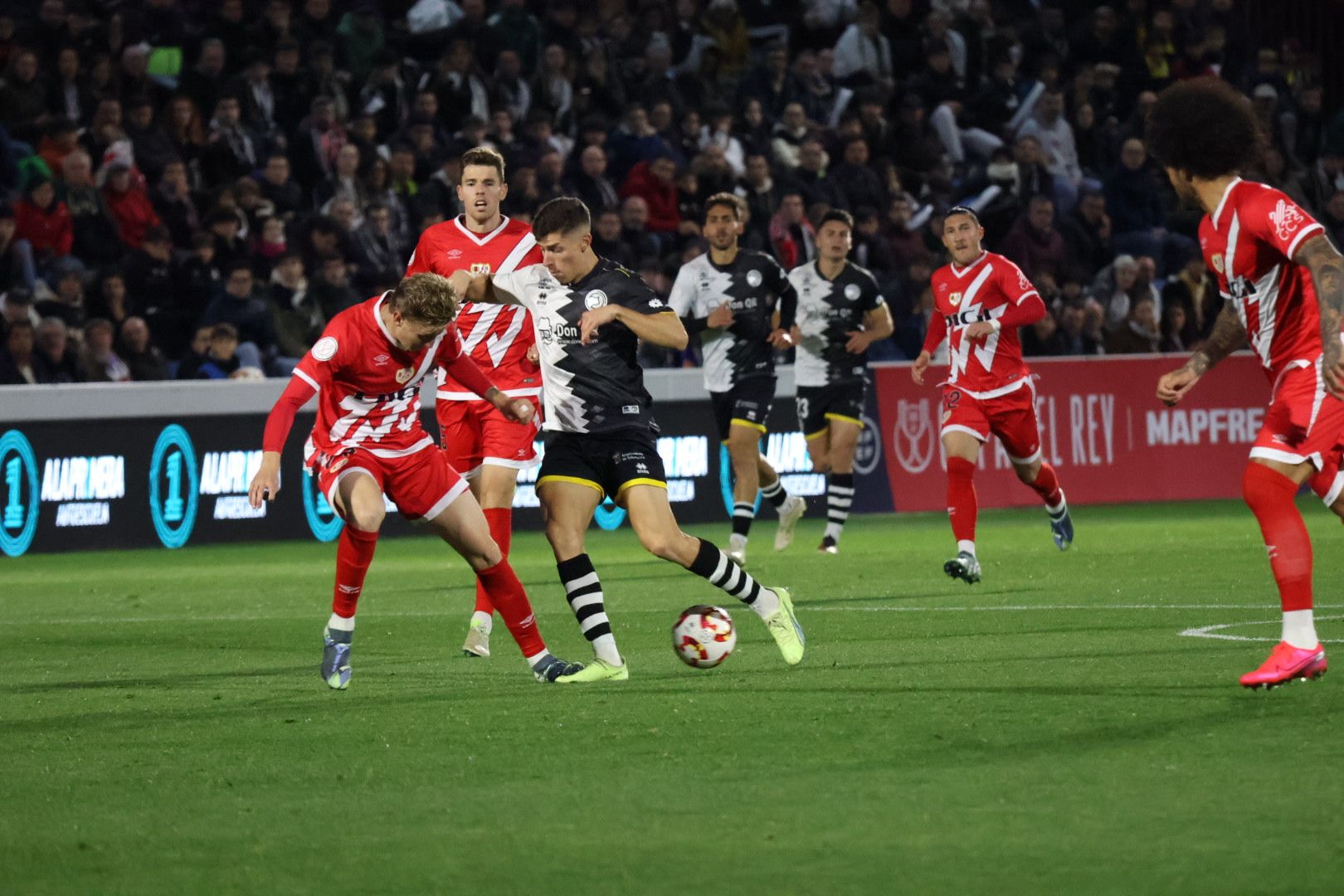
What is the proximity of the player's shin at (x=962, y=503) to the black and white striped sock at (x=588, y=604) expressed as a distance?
4771mm

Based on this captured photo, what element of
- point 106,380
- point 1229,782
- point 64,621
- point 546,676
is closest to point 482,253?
point 546,676

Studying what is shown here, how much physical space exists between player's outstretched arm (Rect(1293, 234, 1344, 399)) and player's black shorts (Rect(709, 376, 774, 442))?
8097 millimetres

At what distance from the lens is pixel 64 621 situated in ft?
39.9

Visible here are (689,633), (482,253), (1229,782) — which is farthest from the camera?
(482,253)

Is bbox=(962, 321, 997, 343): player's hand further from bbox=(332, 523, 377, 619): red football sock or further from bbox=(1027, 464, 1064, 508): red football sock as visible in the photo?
bbox=(332, 523, 377, 619): red football sock

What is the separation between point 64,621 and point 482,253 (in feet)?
12.0

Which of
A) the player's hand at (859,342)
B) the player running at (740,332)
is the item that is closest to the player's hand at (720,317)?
the player running at (740,332)

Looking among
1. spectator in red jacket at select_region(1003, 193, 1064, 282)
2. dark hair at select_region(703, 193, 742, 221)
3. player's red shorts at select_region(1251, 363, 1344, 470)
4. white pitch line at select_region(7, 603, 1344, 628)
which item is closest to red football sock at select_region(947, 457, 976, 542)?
white pitch line at select_region(7, 603, 1344, 628)

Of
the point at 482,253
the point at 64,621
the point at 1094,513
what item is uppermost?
the point at 482,253

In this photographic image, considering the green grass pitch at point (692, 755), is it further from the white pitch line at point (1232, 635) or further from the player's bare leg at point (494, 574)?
the player's bare leg at point (494, 574)

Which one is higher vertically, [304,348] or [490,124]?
[490,124]

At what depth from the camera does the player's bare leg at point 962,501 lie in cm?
1285

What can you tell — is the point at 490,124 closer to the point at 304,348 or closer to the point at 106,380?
the point at 304,348

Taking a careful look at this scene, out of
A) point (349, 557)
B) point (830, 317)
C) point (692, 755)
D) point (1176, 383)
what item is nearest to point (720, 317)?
point (830, 317)
